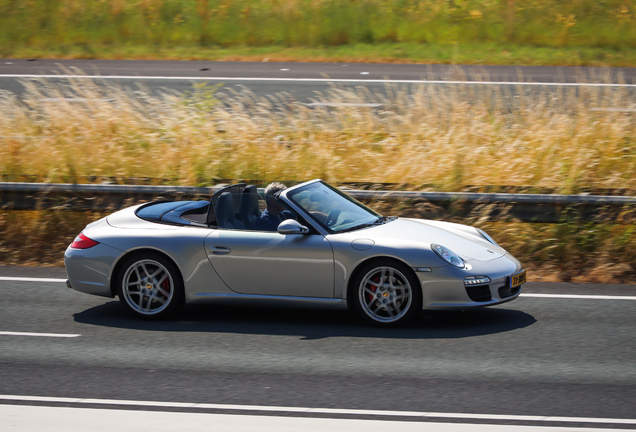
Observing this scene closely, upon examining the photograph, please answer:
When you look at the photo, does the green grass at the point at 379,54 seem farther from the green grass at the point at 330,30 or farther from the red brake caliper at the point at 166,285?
the red brake caliper at the point at 166,285

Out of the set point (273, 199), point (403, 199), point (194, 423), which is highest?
point (273, 199)

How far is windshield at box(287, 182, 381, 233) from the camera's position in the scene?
6910mm

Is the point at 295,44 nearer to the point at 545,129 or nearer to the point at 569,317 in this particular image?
the point at 545,129

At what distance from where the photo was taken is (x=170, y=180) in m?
11.4

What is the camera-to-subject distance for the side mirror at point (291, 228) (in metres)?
6.63

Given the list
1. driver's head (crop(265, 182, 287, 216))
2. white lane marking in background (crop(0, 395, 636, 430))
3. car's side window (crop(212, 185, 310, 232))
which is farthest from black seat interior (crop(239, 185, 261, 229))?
white lane marking in background (crop(0, 395, 636, 430))

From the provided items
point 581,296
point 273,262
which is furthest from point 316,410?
point 581,296

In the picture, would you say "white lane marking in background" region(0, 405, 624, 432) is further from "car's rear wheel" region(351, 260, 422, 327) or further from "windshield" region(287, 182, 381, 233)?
"windshield" region(287, 182, 381, 233)

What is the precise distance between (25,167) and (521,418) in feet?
30.5

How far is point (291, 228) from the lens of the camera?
6629mm

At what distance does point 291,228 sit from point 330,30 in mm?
17891

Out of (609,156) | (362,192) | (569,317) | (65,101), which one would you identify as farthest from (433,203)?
(65,101)

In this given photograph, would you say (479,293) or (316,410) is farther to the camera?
(479,293)

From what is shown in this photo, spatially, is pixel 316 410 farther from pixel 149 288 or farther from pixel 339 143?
pixel 339 143
